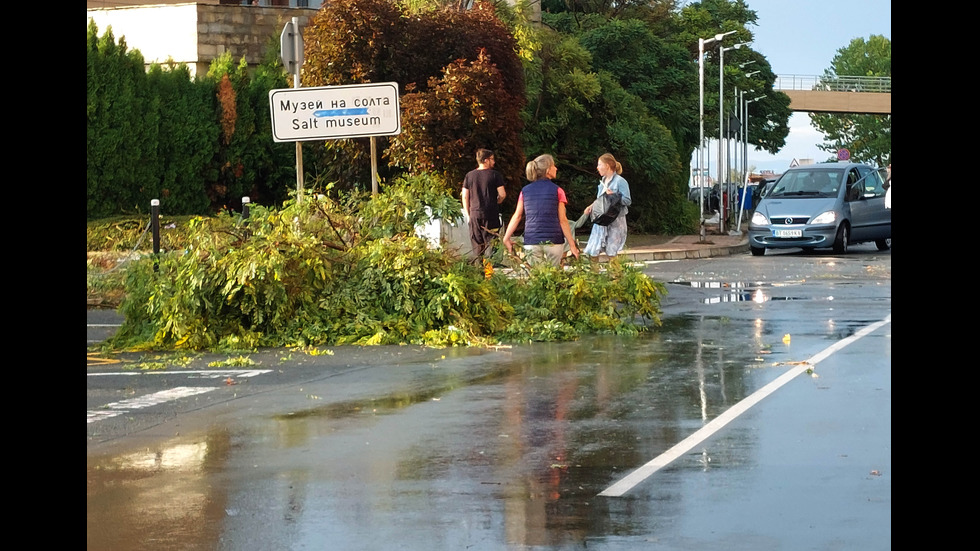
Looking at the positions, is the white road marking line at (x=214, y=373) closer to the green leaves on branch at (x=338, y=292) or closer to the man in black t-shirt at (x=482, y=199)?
the green leaves on branch at (x=338, y=292)

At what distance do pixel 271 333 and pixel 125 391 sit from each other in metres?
3.09

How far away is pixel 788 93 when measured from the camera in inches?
3962

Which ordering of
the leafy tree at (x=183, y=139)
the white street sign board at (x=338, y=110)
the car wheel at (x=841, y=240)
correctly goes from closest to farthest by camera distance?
1. the white street sign board at (x=338, y=110)
2. the car wheel at (x=841, y=240)
3. the leafy tree at (x=183, y=139)

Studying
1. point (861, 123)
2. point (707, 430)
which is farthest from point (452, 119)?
point (861, 123)

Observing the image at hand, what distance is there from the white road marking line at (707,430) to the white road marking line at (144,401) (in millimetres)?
3864

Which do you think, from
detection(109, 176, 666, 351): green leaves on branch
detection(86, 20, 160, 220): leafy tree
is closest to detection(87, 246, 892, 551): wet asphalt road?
detection(109, 176, 666, 351): green leaves on branch

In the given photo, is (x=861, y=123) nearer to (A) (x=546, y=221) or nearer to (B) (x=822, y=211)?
(B) (x=822, y=211)

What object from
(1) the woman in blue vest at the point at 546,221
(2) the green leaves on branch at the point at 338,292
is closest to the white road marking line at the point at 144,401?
(2) the green leaves on branch at the point at 338,292

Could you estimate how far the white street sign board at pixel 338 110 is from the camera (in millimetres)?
17234

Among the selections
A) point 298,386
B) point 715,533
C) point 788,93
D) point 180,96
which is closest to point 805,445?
point 715,533

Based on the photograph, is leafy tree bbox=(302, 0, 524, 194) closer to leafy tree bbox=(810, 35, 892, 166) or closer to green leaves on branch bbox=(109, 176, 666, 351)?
green leaves on branch bbox=(109, 176, 666, 351)

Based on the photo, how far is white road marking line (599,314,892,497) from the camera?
7156 mm

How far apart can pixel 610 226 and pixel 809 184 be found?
12.5m

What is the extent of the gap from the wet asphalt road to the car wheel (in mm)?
15794
